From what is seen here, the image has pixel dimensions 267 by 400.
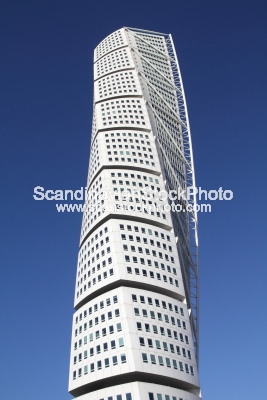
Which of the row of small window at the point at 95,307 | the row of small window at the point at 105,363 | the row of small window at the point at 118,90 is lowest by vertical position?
the row of small window at the point at 105,363

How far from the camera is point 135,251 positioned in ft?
183

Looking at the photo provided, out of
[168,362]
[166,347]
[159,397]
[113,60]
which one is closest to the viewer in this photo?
[159,397]

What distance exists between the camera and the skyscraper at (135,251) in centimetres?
4619

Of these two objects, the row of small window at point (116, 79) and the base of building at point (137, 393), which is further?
the row of small window at point (116, 79)

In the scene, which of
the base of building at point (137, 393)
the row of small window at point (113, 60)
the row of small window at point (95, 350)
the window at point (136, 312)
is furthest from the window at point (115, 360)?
the row of small window at point (113, 60)

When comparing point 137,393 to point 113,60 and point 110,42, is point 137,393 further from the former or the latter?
point 110,42

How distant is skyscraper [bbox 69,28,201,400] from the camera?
4619 centimetres

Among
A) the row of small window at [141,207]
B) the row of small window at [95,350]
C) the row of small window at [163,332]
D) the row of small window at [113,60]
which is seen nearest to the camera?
the row of small window at [95,350]

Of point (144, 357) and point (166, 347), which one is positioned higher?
point (166, 347)

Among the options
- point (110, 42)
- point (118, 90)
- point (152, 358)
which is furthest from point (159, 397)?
point (110, 42)

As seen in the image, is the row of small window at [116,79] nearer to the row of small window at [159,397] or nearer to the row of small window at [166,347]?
the row of small window at [166,347]

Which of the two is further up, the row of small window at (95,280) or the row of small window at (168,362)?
the row of small window at (95,280)

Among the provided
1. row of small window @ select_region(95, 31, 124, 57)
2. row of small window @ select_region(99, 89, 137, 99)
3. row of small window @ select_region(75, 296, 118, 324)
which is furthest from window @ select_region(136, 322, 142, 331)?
row of small window @ select_region(95, 31, 124, 57)

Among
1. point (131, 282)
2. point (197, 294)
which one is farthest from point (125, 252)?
point (197, 294)
